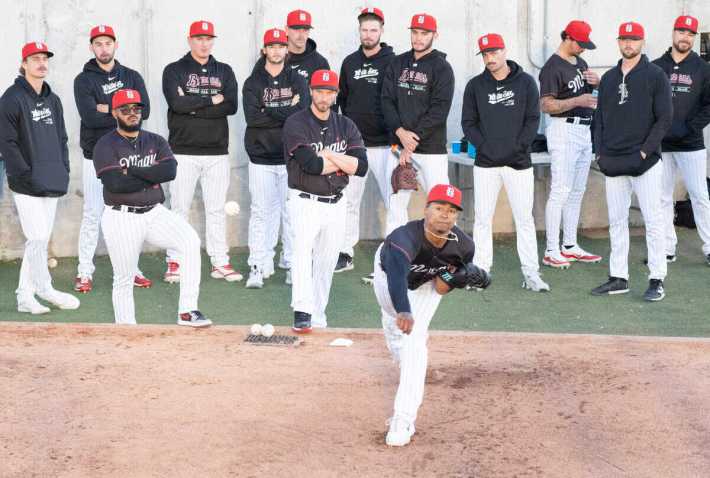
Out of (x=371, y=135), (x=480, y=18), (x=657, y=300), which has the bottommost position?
(x=657, y=300)

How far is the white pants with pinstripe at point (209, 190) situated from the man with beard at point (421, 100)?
5.98 ft

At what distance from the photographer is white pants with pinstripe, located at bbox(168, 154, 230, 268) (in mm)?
11742

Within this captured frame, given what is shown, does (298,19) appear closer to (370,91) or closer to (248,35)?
(370,91)

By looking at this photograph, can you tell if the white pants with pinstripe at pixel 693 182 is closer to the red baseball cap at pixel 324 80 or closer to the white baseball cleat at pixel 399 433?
the red baseball cap at pixel 324 80

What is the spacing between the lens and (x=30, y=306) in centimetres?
1062

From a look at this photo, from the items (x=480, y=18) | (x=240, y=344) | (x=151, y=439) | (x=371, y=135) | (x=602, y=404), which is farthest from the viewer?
(x=480, y=18)

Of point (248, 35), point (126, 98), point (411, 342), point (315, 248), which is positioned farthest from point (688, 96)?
point (411, 342)

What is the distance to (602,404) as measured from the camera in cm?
783

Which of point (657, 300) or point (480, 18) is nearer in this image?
point (657, 300)

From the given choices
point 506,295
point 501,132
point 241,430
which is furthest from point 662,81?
point 241,430

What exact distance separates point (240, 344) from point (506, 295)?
3165 mm

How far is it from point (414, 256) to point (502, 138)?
4205mm

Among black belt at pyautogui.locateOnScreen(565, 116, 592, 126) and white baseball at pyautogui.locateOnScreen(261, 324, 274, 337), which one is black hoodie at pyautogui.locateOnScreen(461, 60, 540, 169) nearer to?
black belt at pyautogui.locateOnScreen(565, 116, 592, 126)

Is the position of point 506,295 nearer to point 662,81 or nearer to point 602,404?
point 662,81
